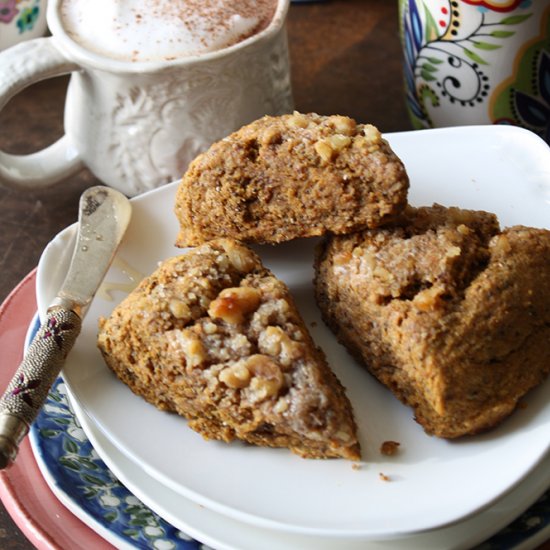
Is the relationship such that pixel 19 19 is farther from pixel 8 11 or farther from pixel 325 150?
pixel 325 150

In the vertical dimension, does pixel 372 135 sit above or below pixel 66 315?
above

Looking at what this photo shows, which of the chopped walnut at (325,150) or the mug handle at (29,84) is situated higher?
the chopped walnut at (325,150)

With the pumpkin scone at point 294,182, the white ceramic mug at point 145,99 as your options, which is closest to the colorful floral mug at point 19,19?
the white ceramic mug at point 145,99

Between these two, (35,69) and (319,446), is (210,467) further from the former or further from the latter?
(35,69)

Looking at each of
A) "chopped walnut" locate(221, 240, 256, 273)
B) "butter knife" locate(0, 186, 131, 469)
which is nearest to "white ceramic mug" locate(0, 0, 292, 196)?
"butter knife" locate(0, 186, 131, 469)

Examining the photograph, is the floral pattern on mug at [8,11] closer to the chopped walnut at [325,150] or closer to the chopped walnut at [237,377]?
the chopped walnut at [325,150]

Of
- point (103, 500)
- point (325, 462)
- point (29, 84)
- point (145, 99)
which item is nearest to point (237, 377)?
point (325, 462)
